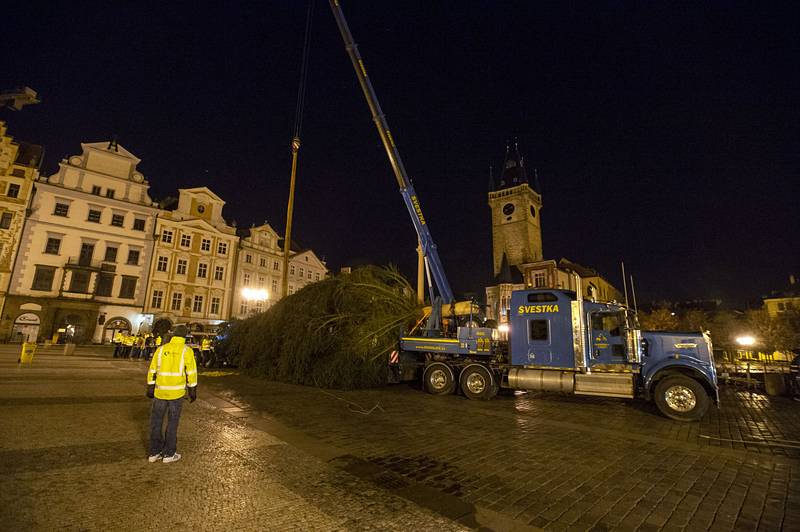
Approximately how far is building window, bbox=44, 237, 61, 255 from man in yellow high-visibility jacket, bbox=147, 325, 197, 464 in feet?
118

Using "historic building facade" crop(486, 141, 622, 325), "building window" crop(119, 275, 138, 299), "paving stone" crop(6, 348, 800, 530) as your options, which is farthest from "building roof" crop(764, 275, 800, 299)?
"building window" crop(119, 275, 138, 299)

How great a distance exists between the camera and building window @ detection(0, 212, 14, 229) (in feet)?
94.6

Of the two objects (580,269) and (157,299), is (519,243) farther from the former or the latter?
(157,299)

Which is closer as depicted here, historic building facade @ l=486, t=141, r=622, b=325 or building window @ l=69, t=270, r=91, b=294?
building window @ l=69, t=270, r=91, b=294

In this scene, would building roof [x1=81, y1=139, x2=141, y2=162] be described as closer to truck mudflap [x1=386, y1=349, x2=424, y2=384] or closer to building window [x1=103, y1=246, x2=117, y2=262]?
building window [x1=103, y1=246, x2=117, y2=262]

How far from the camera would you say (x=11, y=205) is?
29250 millimetres

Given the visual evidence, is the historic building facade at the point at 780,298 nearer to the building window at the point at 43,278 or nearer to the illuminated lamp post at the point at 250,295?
the illuminated lamp post at the point at 250,295

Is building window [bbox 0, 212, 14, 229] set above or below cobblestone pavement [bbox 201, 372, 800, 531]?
above

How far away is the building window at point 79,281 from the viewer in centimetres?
3078

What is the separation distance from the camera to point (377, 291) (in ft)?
47.9

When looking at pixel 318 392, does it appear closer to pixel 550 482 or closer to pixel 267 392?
pixel 267 392

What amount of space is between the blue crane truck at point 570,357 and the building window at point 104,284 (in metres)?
31.8

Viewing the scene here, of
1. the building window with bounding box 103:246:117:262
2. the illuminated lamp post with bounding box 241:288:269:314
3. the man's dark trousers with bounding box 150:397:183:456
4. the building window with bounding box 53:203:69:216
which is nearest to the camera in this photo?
the man's dark trousers with bounding box 150:397:183:456

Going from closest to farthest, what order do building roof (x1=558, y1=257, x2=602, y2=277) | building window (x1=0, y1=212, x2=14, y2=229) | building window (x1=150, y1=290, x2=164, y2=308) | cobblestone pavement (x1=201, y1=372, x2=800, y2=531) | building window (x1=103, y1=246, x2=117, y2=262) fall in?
cobblestone pavement (x1=201, y1=372, x2=800, y2=531) → building window (x1=0, y1=212, x2=14, y2=229) → building window (x1=103, y1=246, x2=117, y2=262) → building window (x1=150, y1=290, x2=164, y2=308) → building roof (x1=558, y1=257, x2=602, y2=277)
